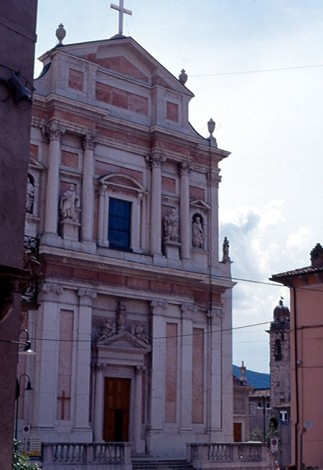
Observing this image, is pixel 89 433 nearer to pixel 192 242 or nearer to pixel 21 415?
pixel 21 415

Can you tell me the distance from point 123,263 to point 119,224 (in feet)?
5.69

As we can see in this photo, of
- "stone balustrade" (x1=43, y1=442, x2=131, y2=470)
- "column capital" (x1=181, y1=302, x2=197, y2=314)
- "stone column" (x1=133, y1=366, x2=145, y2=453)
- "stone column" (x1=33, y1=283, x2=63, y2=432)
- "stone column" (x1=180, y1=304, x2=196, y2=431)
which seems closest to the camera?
"stone balustrade" (x1=43, y1=442, x2=131, y2=470)

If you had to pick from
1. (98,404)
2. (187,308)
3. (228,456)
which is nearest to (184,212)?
(187,308)

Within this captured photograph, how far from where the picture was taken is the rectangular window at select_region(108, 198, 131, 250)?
89.3 feet

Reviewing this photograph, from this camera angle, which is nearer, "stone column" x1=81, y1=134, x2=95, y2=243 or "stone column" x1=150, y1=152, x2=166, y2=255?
"stone column" x1=81, y1=134, x2=95, y2=243

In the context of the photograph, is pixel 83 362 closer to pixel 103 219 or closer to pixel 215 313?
pixel 103 219

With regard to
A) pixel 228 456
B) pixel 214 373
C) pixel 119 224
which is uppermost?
pixel 119 224

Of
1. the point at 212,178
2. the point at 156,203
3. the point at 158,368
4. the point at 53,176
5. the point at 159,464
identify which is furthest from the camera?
the point at 212,178

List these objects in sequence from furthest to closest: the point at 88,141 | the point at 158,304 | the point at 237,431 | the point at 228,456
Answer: the point at 237,431 → the point at 158,304 → the point at 88,141 → the point at 228,456

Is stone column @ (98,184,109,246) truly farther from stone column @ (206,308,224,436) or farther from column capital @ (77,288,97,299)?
stone column @ (206,308,224,436)

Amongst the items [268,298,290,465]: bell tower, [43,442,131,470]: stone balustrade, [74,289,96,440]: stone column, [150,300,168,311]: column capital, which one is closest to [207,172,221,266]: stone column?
[150,300,168,311]: column capital

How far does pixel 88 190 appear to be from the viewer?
86.7ft

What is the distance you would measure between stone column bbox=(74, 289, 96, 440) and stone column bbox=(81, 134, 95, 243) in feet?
6.49

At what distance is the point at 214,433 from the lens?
2747 cm
